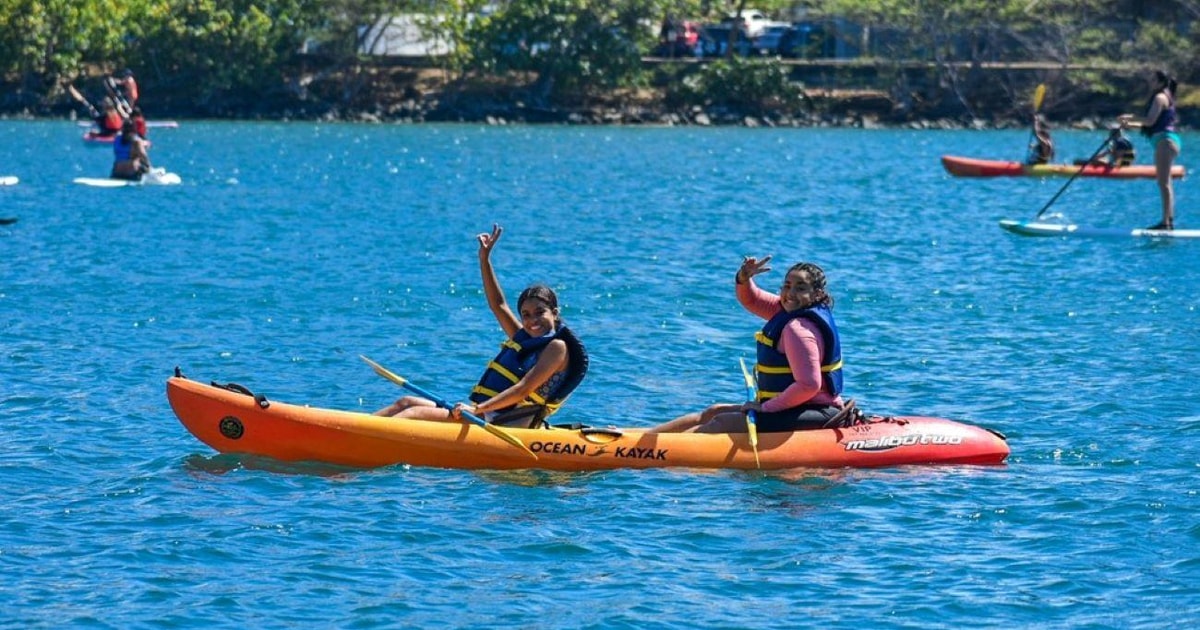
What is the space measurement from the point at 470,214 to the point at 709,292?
11.8 meters

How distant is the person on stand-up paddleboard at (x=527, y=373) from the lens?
38.4 ft

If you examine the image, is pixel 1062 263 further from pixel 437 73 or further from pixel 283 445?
pixel 437 73

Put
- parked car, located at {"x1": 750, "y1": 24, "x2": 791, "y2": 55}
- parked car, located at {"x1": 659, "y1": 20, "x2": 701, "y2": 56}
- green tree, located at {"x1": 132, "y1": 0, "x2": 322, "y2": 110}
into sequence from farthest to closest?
parked car, located at {"x1": 659, "y1": 20, "x2": 701, "y2": 56} → parked car, located at {"x1": 750, "y1": 24, "x2": 791, "y2": 55} → green tree, located at {"x1": 132, "y1": 0, "x2": 322, "y2": 110}

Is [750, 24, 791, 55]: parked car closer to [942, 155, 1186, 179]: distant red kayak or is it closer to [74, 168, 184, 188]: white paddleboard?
[942, 155, 1186, 179]: distant red kayak

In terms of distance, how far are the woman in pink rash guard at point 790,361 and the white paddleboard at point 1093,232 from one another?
15.8m

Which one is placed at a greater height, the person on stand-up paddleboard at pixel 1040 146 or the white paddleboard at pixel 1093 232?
the person on stand-up paddleboard at pixel 1040 146

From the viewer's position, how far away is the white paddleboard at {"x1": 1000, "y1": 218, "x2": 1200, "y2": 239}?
26.4m

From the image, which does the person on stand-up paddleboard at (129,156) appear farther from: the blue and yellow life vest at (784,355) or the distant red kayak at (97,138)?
the blue and yellow life vest at (784,355)

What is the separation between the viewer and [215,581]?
962cm

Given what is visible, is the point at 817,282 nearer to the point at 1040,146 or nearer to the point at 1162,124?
the point at 1162,124

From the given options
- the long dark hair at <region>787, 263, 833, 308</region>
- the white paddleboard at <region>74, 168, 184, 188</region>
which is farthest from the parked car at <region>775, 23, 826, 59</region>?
the long dark hair at <region>787, 263, 833, 308</region>

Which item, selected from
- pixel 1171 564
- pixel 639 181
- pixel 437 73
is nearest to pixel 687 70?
pixel 437 73

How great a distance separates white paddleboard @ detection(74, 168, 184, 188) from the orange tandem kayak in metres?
24.0

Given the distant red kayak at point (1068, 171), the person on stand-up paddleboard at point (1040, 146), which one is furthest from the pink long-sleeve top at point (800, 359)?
the person on stand-up paddleboard at point (1040, 146)
